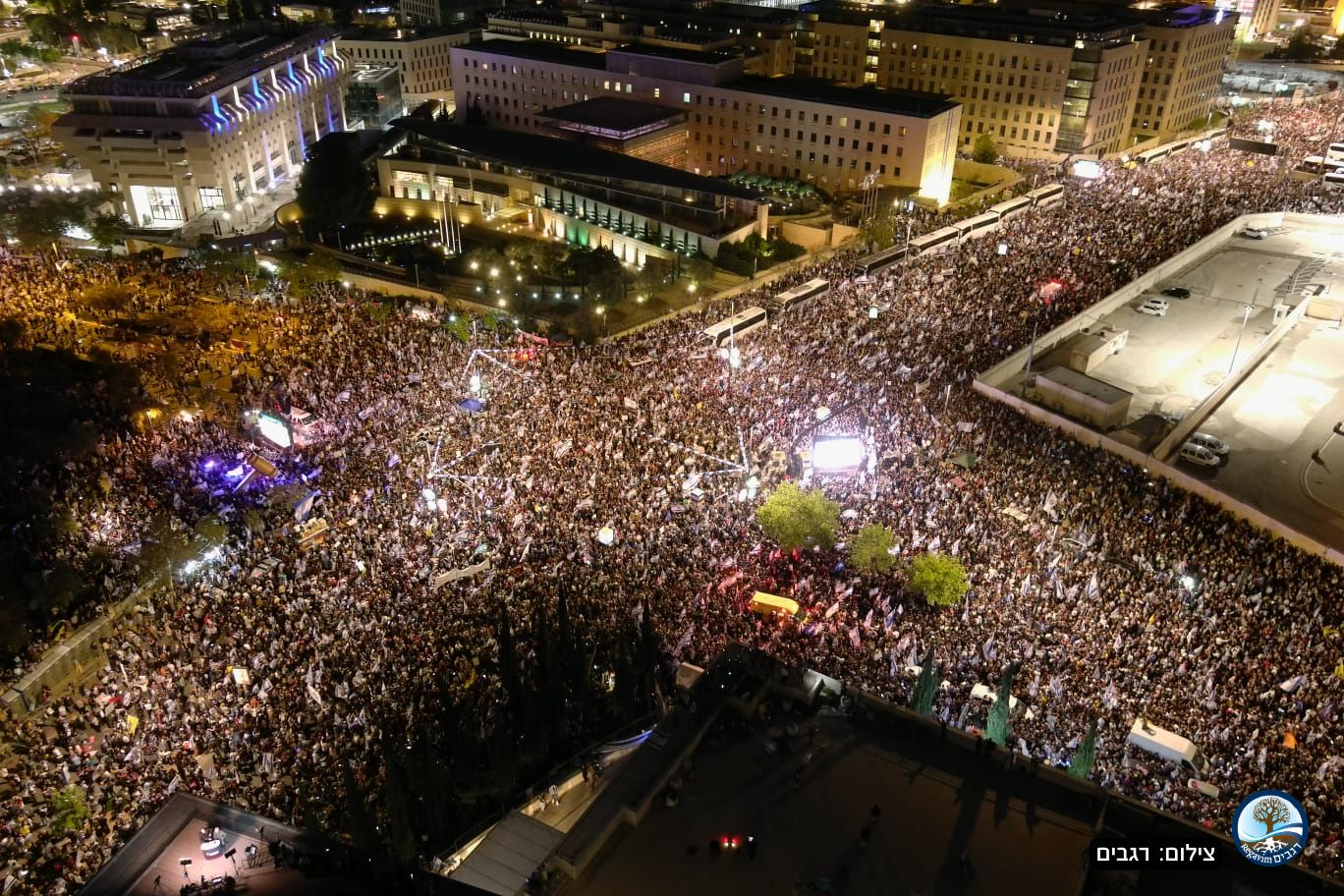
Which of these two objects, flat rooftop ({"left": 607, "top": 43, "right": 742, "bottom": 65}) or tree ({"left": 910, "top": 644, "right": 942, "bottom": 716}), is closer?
tree ({"left": 910, "top": 644, "right": 942, "bottom": 716})

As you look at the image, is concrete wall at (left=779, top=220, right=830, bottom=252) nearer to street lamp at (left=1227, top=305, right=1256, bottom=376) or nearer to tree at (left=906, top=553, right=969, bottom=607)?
street lamp at (left=1227, top=305, right=1256, bottom=376)

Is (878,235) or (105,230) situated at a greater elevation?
(105,230)

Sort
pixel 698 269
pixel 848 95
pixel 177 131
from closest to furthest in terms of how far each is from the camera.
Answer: pixel 698 269, pixel 177 131, pixel 848 95

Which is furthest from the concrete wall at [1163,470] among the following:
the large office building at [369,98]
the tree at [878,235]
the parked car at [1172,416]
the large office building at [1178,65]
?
the large office building at [369,98]

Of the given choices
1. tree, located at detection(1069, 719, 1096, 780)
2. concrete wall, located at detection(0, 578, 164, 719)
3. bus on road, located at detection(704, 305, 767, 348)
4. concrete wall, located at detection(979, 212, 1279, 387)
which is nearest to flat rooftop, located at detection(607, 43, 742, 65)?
bus on road, located at detection(704, 305, 767, 348)

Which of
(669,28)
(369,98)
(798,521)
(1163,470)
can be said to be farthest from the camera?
(369,98)

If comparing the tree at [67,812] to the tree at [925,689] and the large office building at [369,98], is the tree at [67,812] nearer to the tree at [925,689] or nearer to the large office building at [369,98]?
the tree at [925,689]

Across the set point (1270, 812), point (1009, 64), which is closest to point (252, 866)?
point (1270, 812)

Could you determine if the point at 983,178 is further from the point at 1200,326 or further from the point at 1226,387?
the point at 1226,387
